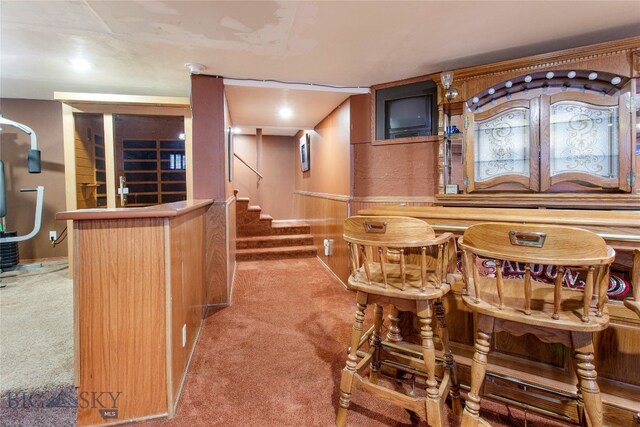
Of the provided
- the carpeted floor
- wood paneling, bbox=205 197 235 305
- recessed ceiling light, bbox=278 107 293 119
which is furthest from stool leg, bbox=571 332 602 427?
recessed ceiling light, bbox=278 107 293 119

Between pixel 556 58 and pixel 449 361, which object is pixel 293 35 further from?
pixel 449 361

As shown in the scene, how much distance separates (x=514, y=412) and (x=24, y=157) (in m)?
5.84

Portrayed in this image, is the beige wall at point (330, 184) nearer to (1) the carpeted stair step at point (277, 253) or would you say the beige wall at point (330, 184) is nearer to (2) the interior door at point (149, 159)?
(1) the carpeted stair step at point (277, 253)

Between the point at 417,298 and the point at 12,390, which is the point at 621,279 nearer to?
the point at 417,298

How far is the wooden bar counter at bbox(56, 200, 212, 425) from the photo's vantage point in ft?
4.92

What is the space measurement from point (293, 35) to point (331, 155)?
6.99ft

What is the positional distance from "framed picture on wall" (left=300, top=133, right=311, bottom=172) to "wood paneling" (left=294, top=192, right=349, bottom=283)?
1.68 feet

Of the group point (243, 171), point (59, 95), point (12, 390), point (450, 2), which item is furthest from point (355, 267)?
point (243, 171)

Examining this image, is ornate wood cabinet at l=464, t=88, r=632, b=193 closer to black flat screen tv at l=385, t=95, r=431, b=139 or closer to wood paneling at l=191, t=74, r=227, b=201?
black flat screen tv at l=385, t=95, r=431, b=139

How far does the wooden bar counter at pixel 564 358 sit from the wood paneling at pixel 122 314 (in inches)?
58.4

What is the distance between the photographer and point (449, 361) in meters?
1.56

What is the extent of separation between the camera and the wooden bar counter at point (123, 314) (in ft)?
4.92

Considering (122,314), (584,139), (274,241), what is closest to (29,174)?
(274,241)

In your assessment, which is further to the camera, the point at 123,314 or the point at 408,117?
the point at 408,117
